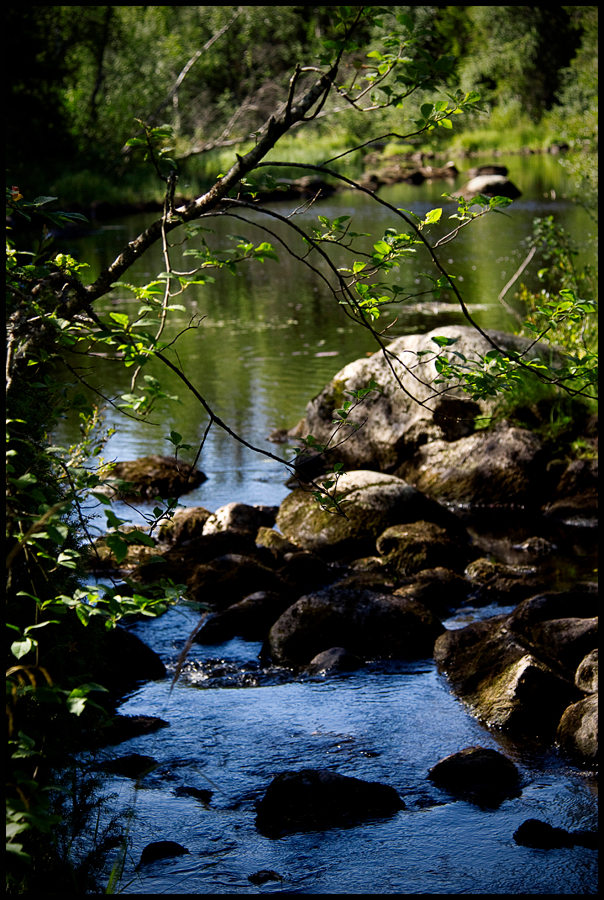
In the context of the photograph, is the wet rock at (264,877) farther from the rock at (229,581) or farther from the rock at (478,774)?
the rock at (229,581)

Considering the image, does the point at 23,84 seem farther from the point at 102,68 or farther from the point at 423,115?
the point at 423,115

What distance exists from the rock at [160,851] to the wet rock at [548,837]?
1514 millimetres

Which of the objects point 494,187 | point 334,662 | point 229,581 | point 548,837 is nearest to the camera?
point 548,837

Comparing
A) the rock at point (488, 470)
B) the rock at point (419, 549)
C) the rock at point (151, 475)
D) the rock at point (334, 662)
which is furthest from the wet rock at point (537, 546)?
the rock at point (151, 475)

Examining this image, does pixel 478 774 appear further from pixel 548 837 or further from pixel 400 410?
pixel 400 410

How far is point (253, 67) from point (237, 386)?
3667cm

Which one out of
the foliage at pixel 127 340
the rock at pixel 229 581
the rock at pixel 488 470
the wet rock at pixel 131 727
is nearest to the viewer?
the foliage at pixel 127 340

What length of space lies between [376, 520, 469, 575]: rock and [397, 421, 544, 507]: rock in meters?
1.40

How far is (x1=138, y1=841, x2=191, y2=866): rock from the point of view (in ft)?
12.5

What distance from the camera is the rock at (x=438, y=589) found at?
6.85 metres

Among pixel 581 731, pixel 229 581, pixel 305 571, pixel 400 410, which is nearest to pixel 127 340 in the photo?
pixel 581 731

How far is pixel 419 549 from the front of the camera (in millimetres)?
7578

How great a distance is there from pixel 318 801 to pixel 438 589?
116 inches

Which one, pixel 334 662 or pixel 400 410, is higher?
pixel 400 410
